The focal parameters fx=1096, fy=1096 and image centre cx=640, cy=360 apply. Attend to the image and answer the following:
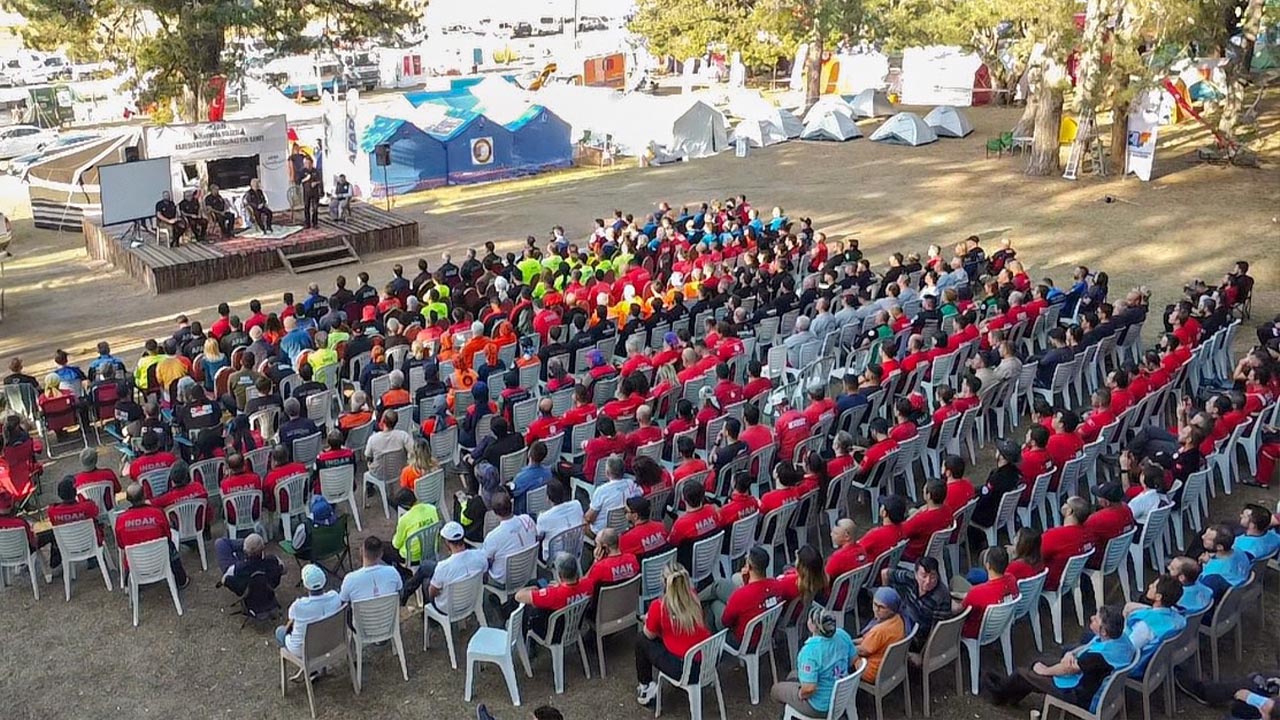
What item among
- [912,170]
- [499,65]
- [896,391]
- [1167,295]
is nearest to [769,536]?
[896,391]

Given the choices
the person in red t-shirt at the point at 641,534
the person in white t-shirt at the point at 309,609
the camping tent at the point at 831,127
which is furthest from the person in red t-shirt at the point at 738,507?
the camping tent at the point at 831,127

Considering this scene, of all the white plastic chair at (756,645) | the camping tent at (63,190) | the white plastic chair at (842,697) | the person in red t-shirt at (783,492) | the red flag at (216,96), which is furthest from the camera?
the camping tent at (63,190)

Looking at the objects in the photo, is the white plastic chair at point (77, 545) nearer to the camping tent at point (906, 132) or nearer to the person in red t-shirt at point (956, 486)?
the person in red t-shirt at point (956, 486)

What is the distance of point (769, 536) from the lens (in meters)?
8.39

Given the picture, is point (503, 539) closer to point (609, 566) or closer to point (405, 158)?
point (609, 566)

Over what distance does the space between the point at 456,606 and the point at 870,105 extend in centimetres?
3292

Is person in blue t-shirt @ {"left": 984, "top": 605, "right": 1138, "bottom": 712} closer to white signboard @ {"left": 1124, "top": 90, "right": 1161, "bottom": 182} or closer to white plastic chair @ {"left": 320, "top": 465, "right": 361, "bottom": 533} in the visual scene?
white plastic chair @ {"left": 320, "top": 465, "right": 361, "bottom": 533}

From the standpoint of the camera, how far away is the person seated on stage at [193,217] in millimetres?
20594

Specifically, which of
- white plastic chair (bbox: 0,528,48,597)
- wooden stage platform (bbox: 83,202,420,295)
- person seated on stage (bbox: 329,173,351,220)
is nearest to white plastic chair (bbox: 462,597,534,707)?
white plastic chair (bbox: 0,528,48,597)

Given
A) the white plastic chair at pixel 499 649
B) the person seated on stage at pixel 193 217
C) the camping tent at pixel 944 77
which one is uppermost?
the camping tent at pixel 944 77

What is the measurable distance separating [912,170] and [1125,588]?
70.6 ft

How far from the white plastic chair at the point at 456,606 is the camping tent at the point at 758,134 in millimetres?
26207

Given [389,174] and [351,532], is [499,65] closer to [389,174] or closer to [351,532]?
[389,174]

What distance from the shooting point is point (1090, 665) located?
6.30 m
